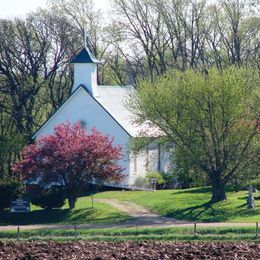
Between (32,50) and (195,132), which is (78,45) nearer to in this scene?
(32,50)

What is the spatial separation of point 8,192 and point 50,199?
2.34 m

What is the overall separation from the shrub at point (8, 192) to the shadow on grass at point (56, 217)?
54cm

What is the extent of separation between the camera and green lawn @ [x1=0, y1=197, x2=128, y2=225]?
49.4 m

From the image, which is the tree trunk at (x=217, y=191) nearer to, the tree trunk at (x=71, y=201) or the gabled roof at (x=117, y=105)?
the tree trunk at (x=71, y=201)

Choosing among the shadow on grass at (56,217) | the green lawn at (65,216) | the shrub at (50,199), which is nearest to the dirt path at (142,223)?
the green lawn at (65,216)

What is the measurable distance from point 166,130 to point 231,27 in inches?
966

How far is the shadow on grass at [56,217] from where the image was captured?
162 feet

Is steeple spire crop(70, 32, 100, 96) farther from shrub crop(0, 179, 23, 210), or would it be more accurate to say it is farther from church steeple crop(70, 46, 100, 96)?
shrub crop(0, 179, 23, 210)

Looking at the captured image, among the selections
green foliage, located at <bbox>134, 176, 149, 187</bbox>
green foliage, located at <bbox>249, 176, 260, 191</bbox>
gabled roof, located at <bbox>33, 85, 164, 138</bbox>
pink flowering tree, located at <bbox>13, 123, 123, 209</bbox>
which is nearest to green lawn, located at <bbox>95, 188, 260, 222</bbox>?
green foliage, located at <bbox>249, 176, 260, 191</bbox>

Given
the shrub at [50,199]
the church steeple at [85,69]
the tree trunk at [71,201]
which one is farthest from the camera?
the church steeple at [85,69]

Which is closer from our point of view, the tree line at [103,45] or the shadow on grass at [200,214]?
the shadow on grass at [200,214]

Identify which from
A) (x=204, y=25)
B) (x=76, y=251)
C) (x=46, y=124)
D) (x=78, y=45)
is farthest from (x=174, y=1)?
(x=76, y=251)

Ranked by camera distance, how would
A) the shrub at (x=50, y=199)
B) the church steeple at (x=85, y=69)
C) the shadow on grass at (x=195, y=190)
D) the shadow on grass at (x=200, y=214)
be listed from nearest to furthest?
the shadow on grass at (x=200, y=214) < the shrub at (x=50, y=199) < the shadow on grass at (x=195, y=190) < the church steeple at (x=85, y=69)

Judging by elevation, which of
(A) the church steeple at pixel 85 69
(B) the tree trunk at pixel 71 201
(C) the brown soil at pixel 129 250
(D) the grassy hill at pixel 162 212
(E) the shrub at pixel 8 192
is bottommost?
(C) the brown soil at pixel 129 250
